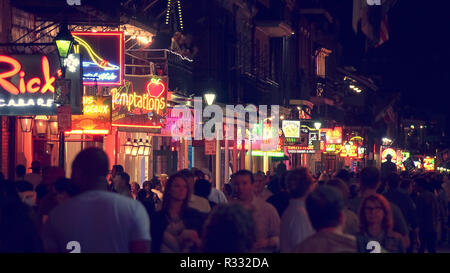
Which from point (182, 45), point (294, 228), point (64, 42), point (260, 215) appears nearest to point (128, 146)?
point (182, 45)

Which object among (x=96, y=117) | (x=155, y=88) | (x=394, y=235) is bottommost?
(x=394, y=235)

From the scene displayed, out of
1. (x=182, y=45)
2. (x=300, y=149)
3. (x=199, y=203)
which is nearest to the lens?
(x=199, y=203)

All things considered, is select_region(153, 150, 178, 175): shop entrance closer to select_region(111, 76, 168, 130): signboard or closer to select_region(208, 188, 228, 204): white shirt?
select_region(111, 76, 168, 130): signboard

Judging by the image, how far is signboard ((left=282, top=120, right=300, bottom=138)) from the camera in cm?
4362

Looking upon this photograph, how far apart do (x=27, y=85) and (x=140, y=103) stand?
7278mm

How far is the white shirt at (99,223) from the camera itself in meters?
6.62

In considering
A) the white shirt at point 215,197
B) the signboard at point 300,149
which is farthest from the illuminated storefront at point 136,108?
the signboard at point 300,149

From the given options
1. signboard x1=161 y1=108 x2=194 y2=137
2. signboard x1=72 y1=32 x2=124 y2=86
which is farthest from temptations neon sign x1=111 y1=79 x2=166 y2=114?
signboard x1=161 y1=108 x2=194 y2=137

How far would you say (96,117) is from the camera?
21688mm

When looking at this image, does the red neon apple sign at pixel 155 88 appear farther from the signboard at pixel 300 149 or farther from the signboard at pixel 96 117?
the signboard at pixel 300 149

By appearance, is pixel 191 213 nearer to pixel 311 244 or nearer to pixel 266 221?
pixel 266 221

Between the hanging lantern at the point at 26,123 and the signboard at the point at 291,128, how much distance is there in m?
23.2

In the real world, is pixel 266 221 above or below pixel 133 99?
below
